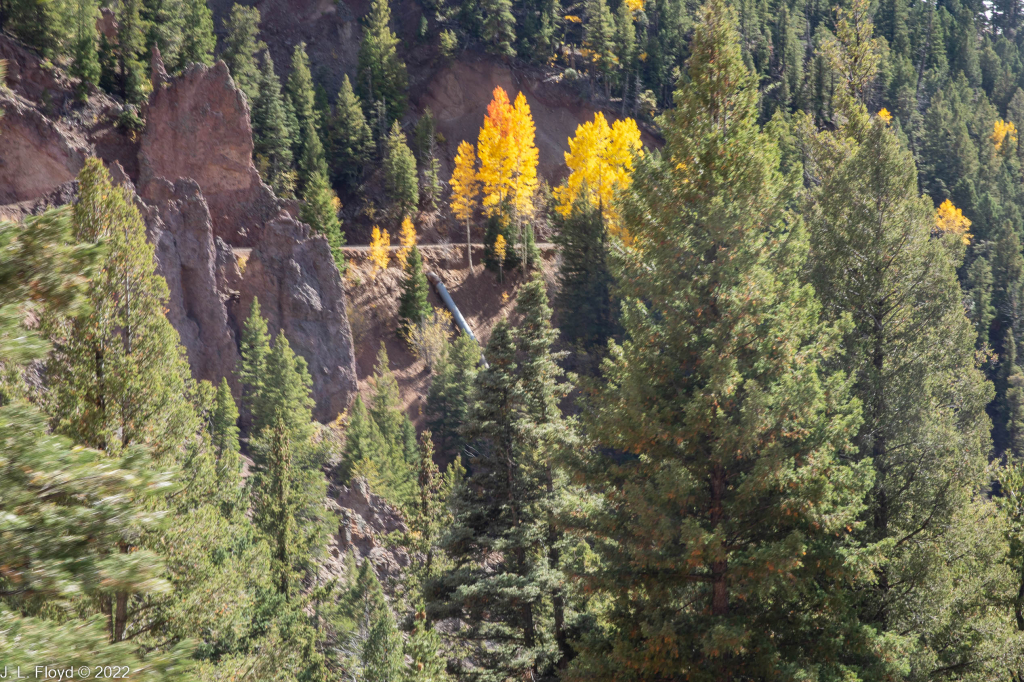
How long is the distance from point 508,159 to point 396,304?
1528cm

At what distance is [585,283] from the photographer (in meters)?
45.0

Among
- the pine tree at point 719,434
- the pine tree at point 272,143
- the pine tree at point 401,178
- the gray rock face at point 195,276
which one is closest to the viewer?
the pine tree at point 719,434

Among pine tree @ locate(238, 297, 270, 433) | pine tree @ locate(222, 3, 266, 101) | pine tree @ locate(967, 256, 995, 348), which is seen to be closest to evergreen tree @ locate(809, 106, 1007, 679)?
pine tree @ locate(238, 297, 270, 433)

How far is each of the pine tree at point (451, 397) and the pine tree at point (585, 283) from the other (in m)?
6.77

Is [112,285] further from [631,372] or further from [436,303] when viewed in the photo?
[436,303]

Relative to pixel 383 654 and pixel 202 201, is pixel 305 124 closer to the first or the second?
pixel 202 201

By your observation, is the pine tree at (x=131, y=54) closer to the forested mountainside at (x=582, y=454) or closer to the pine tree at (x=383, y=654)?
the forested mountainside at (x=582, y=454)

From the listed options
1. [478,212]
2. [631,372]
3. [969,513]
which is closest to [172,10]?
[478,212]

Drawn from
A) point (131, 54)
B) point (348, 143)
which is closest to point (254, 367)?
point (131, 54)

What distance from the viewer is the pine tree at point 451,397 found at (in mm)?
42562

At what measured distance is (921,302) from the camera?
47.4ft

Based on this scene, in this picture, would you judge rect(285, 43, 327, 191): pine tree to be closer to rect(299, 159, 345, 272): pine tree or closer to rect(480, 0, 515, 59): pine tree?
rect(299, 159, 345, 272): pine tree

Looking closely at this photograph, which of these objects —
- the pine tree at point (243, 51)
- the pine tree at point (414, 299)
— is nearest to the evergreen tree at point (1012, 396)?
the pine tree at point (414, 299)

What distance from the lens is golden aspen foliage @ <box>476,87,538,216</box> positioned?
54.8 metres
